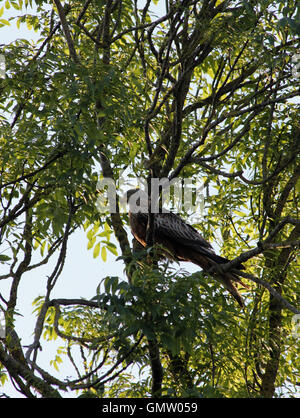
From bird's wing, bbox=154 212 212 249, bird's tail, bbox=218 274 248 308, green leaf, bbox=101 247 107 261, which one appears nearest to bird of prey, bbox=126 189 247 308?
bird's wing, bbox=154 212 212 249

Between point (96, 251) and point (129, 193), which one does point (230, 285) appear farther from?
point (129, 193)

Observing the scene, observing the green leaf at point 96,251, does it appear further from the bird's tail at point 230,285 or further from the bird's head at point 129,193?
the bird's tail at point 230,285

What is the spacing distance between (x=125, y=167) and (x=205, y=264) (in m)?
1.54

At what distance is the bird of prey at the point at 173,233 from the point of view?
6.29 meters

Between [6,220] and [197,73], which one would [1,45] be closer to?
[6,220]

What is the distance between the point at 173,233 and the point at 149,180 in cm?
164

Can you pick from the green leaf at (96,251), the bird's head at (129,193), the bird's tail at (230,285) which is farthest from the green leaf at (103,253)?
the bird's tail at (230,285)

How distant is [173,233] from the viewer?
6.58 meters

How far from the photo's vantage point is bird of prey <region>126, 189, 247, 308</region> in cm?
629

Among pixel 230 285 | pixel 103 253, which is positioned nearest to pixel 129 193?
pixel 103 253

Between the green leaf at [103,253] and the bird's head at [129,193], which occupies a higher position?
the bird's head at [129,193]

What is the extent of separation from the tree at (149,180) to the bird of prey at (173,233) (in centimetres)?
35
